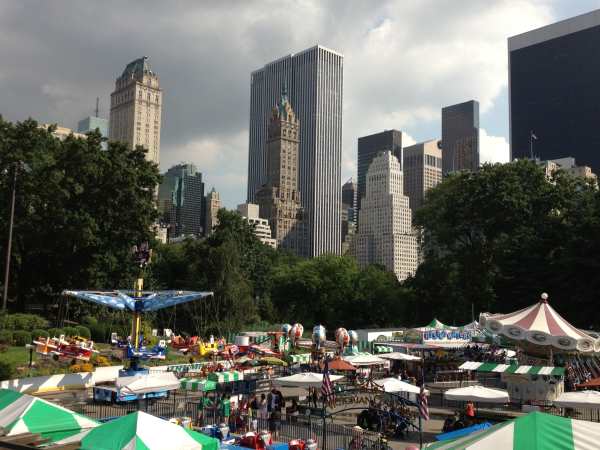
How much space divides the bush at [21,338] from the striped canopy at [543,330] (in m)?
27.6

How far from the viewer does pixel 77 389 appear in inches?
1171

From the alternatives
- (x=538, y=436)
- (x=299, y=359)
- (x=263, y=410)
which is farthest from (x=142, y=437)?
(x=299, y=359)

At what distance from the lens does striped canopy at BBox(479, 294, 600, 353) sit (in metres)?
27.7

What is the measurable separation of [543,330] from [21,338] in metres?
30.6

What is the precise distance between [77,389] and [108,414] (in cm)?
668

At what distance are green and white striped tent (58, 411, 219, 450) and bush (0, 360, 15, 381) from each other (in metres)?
16.6

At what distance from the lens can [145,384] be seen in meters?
21.8

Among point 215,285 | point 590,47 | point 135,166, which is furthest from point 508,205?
point 590,47

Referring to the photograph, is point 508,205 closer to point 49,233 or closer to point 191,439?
point 49,233

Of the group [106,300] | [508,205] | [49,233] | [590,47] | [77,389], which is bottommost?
[77,389]

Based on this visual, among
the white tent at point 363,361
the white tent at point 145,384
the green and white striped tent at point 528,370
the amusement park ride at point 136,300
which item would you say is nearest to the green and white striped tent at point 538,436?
the white tent at point 145,384

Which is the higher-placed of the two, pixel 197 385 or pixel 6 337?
pixel 6 337

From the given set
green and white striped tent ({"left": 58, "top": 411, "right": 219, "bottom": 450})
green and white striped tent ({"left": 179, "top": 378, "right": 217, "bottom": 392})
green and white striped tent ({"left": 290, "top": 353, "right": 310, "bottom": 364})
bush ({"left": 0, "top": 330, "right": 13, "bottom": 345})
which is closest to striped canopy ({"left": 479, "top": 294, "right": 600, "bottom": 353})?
green and white striped tent ({"left": 290, "top": 353, "right": 310, "bottom": 364})

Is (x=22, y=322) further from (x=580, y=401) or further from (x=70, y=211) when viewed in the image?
(x=580, y=401)
